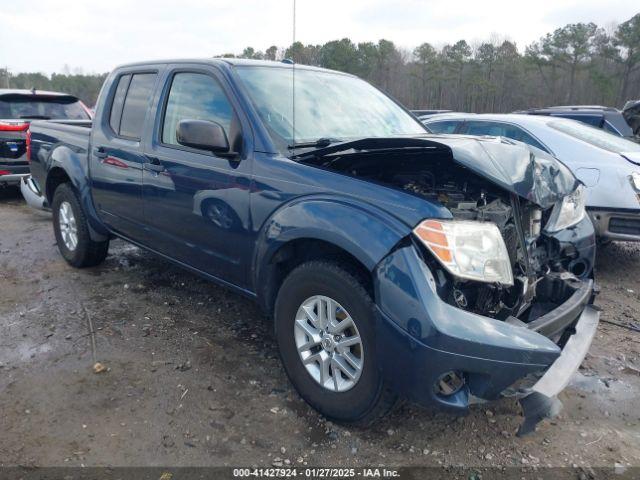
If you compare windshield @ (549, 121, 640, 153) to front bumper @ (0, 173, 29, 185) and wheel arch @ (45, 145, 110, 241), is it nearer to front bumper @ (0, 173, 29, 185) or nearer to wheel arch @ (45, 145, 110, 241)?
wheel arch @ (45, 145, 110, 241)

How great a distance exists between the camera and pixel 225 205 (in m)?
3.09

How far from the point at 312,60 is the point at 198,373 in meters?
2.70

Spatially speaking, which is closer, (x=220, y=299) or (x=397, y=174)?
(x=397, y=174)

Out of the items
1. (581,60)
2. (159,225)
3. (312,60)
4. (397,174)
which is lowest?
(159,225)

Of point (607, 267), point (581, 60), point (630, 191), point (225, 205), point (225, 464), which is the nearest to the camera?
point (225, 464)

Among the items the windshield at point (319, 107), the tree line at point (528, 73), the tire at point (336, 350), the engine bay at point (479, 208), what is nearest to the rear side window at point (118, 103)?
the windshield at point (319, 107)

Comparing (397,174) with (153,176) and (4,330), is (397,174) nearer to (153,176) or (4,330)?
(153,176)

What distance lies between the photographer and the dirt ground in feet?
8.07

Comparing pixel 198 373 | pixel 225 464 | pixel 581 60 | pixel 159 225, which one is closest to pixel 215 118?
pixel 159 225

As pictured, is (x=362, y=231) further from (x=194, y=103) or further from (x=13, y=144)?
(x=13, y=144)

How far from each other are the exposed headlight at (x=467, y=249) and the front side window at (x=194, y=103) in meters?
1.55

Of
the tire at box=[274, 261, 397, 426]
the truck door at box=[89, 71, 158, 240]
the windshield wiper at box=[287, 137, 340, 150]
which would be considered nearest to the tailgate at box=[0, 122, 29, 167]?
the truck door at box=[89, 71, 158, 240]

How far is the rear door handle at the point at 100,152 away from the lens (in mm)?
4184

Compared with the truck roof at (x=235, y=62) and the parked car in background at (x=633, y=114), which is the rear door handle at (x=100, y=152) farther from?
the parked car in background at (x=633, y=114)
